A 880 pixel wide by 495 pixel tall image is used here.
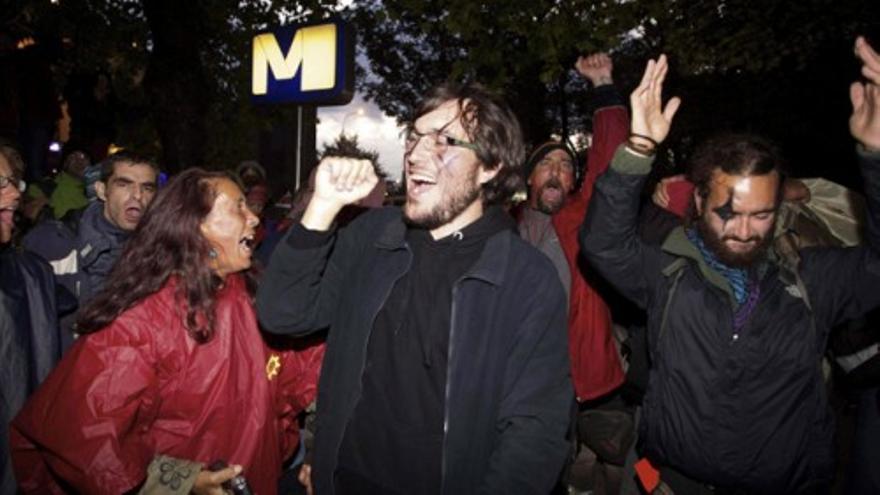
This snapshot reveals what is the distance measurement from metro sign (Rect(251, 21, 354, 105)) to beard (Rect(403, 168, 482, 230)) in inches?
103

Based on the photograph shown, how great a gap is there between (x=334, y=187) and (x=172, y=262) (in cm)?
90

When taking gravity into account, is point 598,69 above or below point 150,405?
above

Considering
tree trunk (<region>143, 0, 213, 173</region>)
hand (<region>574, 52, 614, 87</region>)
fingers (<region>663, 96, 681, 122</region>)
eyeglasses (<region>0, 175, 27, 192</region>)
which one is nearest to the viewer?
fingers (<region>663, 96, 681, 122</region>)

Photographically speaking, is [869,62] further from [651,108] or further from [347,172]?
[347,172]

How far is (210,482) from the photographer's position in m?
2.51

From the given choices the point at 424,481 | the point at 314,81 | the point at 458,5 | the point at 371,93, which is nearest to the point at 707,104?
the point at 371,93

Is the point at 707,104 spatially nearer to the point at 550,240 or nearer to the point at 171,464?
the point at 550,240

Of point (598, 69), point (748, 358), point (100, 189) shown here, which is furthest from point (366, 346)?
point (100, 189)

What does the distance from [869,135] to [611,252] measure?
42.0 inches

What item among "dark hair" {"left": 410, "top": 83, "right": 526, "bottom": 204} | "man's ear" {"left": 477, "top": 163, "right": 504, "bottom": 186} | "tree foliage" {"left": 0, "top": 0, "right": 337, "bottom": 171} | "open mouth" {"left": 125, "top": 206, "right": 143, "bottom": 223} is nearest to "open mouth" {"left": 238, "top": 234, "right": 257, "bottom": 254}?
"dark hair" {"left": 410, "top": 83, "right": 526, "bottom": 204}

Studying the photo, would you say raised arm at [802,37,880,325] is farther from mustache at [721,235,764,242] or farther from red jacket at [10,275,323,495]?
red jacket at [10,275,323,495]

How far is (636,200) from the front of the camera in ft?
9.08

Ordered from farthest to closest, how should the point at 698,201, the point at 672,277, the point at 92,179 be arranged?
the point at 92,179 → the point at 698,201 → the point at 672,277

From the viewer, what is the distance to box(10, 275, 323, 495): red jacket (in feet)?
7.86
